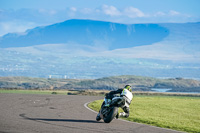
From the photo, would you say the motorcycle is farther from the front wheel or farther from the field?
the field

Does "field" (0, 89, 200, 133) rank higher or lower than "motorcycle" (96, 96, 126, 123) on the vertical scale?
lower

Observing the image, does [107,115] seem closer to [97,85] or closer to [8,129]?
[8,129]

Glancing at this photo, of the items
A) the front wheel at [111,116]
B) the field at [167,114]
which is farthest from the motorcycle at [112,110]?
the field at [167,114]

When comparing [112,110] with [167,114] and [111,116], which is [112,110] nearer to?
[111,116]

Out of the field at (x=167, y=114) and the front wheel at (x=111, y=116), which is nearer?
the front wheel at (x=111, y=116)

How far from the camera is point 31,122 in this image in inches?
744

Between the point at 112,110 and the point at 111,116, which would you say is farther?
the point at 112,110

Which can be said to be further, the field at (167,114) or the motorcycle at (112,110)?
the field at (167,114)

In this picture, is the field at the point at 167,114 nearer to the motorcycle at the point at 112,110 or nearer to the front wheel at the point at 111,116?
the motorcycle at the point at 112,110

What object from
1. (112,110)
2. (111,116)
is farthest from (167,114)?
(111,116)

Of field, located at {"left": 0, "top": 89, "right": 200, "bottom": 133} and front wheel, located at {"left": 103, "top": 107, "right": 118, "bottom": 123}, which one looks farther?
field, located at {"left": 0, "top": 89, "right": 200, "bottom": 133}

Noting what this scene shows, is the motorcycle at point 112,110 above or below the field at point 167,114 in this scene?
above

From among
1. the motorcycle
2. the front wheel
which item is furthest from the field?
the front wheel

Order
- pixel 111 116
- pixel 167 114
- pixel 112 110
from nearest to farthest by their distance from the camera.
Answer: pixel 111 116
pixel 112 110
pixel 167 114
